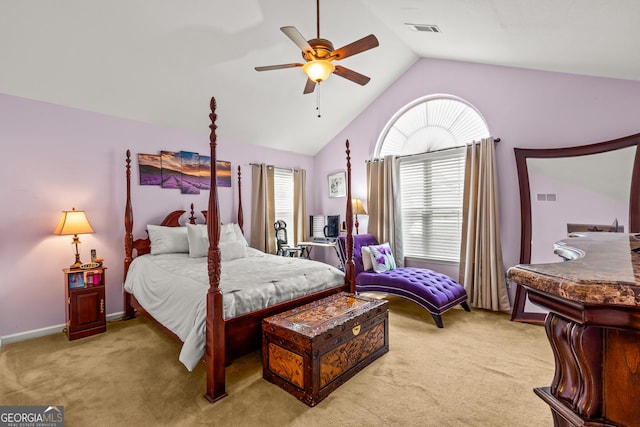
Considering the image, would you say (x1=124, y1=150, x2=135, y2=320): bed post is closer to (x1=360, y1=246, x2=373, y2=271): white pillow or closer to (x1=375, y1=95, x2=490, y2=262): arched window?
(x1=360, y1=246, x2=373, y2=271): white pillow

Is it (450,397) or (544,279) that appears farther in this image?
(450,397)

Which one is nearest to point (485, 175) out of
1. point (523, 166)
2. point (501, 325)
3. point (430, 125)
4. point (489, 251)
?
point (523, 166)

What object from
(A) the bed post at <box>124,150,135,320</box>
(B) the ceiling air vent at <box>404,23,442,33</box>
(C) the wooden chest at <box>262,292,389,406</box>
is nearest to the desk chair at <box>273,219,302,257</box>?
(A) the bed post at <box>124,150,135,320</box>

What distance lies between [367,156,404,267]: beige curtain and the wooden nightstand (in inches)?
143

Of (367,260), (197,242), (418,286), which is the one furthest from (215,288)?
(367,260)

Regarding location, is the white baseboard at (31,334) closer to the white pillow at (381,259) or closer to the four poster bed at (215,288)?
the four poster bed at (215,288)

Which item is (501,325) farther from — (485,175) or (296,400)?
(296,400)

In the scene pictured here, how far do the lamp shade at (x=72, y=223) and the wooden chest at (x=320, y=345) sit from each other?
2.28 metres

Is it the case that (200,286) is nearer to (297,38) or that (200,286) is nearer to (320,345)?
(320,345)

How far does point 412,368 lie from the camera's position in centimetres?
235

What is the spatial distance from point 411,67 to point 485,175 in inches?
80.0

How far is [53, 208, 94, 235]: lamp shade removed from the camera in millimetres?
2982

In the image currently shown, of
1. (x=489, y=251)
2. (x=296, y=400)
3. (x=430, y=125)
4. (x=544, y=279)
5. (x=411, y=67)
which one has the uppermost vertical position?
(x=411, y=67)

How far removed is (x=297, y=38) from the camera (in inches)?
85.7
